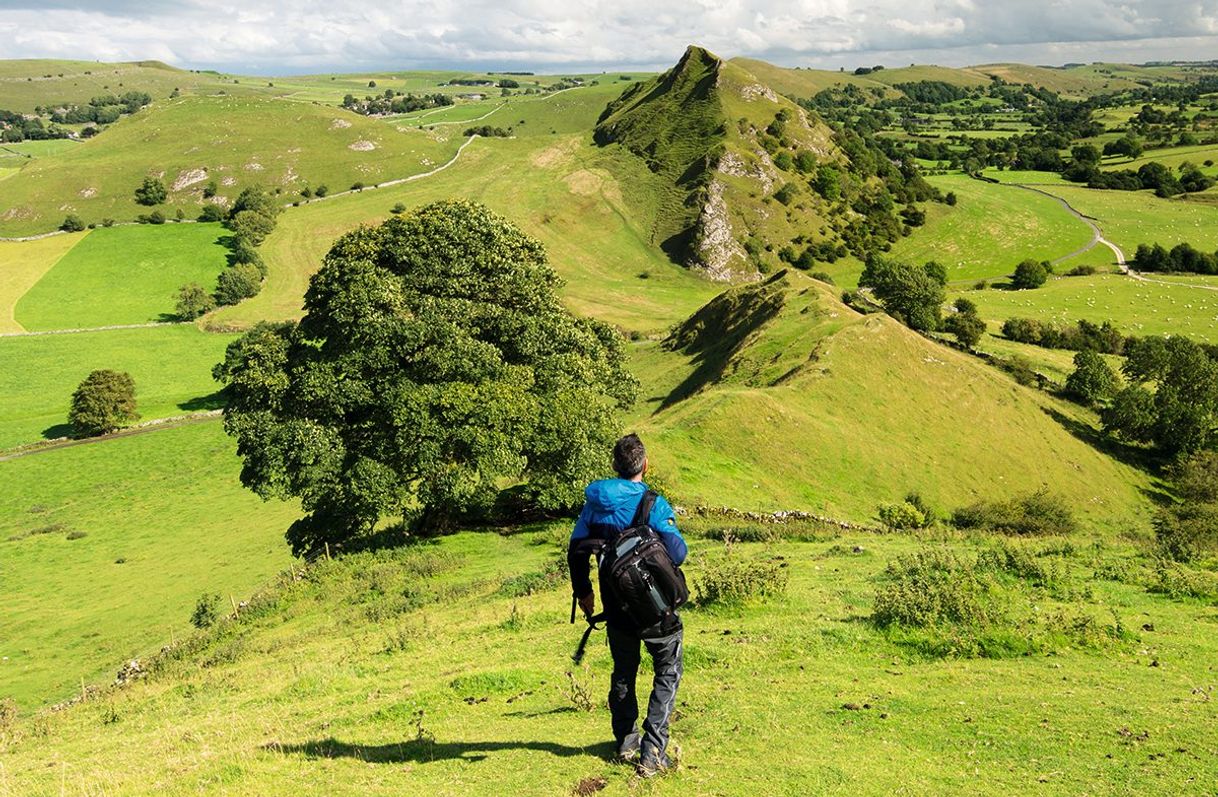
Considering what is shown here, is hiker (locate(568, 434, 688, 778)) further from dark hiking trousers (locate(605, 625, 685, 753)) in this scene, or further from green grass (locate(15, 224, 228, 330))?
green grass (locate(15, 224, 228, 330))

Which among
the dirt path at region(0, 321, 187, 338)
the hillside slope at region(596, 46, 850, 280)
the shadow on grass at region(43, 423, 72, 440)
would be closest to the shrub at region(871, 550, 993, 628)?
the shadow on grass at region(43, 423, 72, 440)

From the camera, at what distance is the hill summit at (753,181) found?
12731 centimetres

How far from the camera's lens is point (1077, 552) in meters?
19.8

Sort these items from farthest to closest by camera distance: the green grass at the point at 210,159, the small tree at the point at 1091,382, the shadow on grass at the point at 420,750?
1. the green grass at the point at 210,159
2. the small tree at the point at 1091,382
3. the shadow on grass at the point at 420,750

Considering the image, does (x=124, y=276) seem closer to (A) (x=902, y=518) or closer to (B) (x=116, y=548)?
(B) (x=116, y=548)

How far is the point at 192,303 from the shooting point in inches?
4338

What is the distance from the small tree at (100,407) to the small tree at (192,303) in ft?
129

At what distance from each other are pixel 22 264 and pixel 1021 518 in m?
159

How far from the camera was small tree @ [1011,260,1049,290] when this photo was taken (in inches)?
4409

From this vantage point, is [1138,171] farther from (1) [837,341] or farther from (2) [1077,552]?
(2) [1077,552]

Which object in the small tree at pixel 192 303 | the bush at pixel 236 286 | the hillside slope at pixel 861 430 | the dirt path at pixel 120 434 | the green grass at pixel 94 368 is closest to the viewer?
the hillside slope at pixel 861 430

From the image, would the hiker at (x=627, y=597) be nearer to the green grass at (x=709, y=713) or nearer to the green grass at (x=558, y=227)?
the green grass at (x=709, y=713)

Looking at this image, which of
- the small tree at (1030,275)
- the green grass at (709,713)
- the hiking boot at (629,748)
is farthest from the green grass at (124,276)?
the small tree at (1030,275)

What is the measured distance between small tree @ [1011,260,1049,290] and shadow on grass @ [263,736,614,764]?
124 metres
